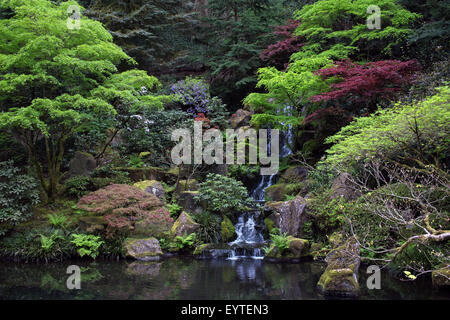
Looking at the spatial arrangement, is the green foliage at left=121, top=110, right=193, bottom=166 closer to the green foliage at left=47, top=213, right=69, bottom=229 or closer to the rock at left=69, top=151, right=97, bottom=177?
the rock at left=69, top=151, right=97, bottom=177

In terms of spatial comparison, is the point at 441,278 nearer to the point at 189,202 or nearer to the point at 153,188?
the point at 189,202

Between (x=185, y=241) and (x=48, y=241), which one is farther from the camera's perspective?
(x=185, y=241)

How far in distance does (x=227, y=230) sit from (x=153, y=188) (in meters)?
2.86

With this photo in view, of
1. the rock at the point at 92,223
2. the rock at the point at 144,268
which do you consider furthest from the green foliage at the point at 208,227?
the rock at the point at 92,223

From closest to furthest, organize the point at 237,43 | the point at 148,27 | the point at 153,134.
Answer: the point at 153,134, the point at 237,43, the point at 148,27

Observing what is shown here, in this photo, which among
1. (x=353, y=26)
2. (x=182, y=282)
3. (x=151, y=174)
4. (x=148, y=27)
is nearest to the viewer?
(x=182, y=282)

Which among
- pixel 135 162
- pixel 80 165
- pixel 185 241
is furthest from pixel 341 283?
pixel 80 165

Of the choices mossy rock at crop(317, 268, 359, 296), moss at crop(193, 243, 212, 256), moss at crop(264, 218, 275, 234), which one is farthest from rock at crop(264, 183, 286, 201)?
mossy rock at crop(317, 268, 359, 296)

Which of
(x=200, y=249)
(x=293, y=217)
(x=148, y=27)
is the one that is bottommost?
(x=200, y=249)

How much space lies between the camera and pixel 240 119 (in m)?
15.7

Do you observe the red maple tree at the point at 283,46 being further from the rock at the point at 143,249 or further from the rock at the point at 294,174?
the rock at the point at 143,249

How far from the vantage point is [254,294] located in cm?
576

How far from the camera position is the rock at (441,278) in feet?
18.4

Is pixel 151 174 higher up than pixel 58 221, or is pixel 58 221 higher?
pixel 151 174
